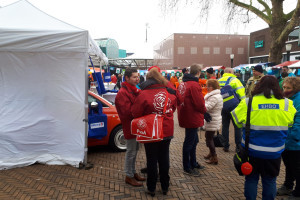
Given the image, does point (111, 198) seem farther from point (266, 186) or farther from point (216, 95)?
point (216, 95)

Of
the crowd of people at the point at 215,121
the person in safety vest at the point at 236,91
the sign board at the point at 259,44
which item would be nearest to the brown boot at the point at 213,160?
the crowd of people at the point at 215,121

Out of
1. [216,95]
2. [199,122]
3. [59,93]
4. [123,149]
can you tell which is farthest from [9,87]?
[216,95]

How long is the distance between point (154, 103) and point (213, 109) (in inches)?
71.3

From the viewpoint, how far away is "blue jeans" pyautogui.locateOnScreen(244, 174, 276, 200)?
263cm

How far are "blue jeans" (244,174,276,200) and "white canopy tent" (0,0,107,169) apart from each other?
2.89m

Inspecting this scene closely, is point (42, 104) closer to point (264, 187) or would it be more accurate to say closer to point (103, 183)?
point (103, 183)

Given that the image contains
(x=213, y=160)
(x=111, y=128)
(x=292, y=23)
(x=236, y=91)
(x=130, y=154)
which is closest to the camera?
(x=130, y=154)

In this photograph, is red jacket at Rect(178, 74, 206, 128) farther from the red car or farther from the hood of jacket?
the red car

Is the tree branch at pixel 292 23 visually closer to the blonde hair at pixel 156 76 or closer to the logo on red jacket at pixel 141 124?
the blonde hair at pixel 156 76

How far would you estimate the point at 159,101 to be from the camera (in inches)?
117

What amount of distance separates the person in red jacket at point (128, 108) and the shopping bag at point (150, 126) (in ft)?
1.46

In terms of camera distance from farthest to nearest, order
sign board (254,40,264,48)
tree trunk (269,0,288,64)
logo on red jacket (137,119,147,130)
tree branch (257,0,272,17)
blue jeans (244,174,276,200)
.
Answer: sign board (254,40,264,48)
tree branch (257,0,272,17)
tree trunk (269,0,288,64)
logo on red jacket (137,119,147,130)
blue jeans (244,174,276,200)

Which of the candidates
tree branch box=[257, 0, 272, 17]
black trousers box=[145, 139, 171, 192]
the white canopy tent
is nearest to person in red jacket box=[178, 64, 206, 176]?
black trousers box=[145, 139, 171, 192]

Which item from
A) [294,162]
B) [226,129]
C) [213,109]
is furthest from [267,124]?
[226,129]
